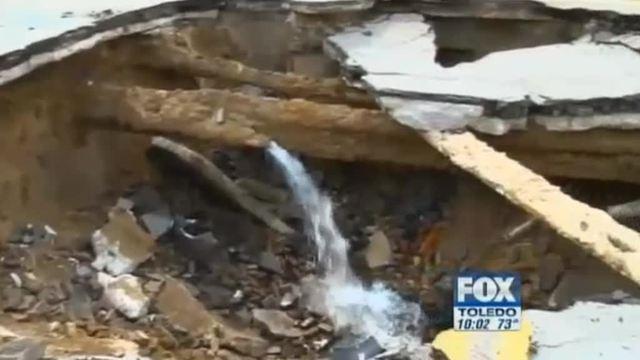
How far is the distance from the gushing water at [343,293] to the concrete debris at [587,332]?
10.6 inches

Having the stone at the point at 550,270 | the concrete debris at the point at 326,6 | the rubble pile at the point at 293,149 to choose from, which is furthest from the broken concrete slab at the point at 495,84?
the stone at the point at 550,270

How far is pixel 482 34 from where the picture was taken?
4.43 meters

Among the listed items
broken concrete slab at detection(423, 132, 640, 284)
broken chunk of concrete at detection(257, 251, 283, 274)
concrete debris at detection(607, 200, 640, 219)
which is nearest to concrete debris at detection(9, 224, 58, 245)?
broken chunk of concrete at detection(257, 251, 283, 274)

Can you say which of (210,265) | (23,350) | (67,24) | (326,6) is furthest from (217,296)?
(326,6)

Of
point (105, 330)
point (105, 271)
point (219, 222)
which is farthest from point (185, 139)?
point (105, 330)

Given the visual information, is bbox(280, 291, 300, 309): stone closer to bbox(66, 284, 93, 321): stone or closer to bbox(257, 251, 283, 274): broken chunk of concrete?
bbox(257, 251, 283, 274): broken chunk of concrete

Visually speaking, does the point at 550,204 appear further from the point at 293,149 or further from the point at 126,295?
the point at 126,295

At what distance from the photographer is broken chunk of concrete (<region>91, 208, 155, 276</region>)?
3764 mm

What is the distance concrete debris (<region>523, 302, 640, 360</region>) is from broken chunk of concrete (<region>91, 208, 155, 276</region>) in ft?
3.88

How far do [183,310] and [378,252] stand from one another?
2.36ft

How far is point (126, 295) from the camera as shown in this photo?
359 centimetres

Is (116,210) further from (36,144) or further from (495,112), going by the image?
(495,112)

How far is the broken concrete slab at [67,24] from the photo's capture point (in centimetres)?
379

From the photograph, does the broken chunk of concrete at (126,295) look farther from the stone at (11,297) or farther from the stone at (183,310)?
the stone at (11,297)
